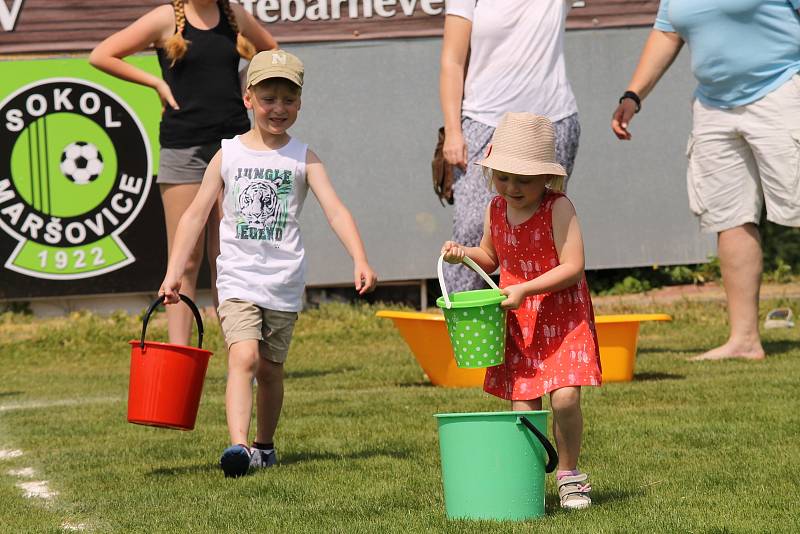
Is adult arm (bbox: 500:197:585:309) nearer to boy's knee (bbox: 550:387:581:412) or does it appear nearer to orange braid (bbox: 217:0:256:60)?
boy's knee (bbox: 550:387:581:412)

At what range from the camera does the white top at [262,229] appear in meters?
5.25

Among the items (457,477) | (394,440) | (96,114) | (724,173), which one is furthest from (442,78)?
(96,114)

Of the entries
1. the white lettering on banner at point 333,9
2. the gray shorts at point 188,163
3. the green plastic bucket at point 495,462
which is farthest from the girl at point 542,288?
the white lettering on banner at point 333,9

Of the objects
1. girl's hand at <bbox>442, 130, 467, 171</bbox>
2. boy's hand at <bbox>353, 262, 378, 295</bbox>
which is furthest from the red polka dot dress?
girl's hand at <bbox>442, 130, 467, 171</bbox>

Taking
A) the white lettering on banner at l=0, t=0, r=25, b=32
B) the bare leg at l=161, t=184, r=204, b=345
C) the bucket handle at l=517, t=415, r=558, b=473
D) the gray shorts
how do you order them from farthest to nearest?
1. the white lettering on banner at l=0, t=0, r=25, b=32
2. the gray shorts
3. the bare leg at l=161, t=184, r=204, b=345
4. the bucket handle at l=517, t=415, r=558, b=473

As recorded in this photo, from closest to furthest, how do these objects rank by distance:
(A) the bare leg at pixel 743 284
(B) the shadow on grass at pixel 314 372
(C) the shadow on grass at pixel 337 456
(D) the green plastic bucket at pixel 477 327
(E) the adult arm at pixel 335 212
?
(D) the green plastic bucket at pixel 477 327 → (E) the adult arm at pixel 335 212 → (C) the shadow on grass at pixel 337 456 → (A) the bare leg at pixel 743 284 → (B) the shadow on grass at pixel 314 372

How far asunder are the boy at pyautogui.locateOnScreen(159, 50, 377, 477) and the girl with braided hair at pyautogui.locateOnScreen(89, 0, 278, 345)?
1.55 metres

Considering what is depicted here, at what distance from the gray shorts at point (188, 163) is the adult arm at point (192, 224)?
155 centimetres

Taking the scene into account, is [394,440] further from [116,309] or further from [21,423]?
[116,309]

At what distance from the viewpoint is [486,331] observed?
4.16 metres

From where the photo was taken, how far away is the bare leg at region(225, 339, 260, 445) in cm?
510

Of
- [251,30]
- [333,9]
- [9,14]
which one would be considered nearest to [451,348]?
[251,30]

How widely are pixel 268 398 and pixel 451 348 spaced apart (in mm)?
1782

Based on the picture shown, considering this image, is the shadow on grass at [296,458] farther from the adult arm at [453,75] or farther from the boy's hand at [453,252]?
the adult arm at [453,75]
